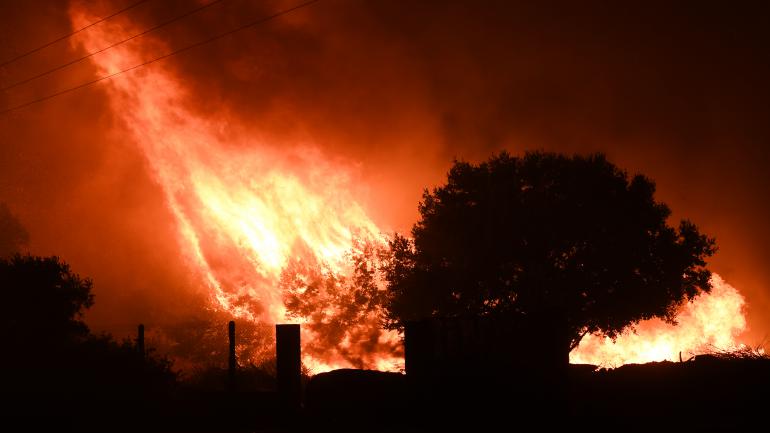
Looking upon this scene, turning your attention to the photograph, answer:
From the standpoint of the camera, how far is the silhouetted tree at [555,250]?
1487 inches

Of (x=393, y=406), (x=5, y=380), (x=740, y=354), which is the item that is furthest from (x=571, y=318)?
(x=5, y=380)

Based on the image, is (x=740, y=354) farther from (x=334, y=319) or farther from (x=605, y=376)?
(x=334, y=319)

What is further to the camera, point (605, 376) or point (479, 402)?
point (605, 376)

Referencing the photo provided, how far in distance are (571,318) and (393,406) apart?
20.6 m

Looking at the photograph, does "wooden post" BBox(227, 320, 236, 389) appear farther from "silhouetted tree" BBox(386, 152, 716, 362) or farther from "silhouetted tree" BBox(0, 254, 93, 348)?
"silhouetted tree" BBox(386, 152, 716, 362)

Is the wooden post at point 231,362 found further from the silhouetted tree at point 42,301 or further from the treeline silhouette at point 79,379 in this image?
the silhouetted tree at point 42,301

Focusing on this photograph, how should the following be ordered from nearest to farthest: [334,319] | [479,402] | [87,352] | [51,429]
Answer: [479,402] < [51,429] < [87,352] < [334,319]

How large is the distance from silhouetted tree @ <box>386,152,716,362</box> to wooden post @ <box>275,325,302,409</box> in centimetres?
1872

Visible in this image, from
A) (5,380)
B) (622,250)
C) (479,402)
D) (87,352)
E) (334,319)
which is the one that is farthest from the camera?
(334,319)

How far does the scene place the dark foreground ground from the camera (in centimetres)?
1777

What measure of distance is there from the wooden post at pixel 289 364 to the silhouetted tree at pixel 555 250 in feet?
61.4

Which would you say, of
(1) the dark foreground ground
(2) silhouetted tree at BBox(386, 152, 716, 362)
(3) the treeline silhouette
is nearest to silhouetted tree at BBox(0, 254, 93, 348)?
(3) the treeline silhouette

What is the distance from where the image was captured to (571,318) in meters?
37.9

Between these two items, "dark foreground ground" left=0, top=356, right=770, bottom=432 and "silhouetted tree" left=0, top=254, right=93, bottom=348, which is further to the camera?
"silhouetted tree" left=0, top=254, right=93, bottom=348
